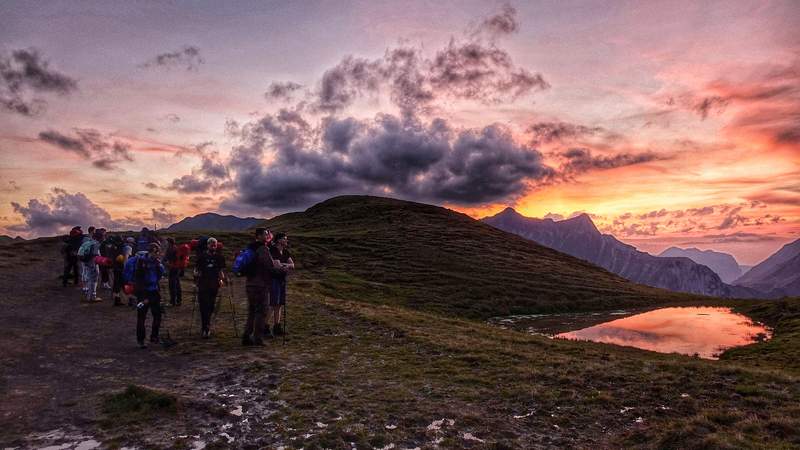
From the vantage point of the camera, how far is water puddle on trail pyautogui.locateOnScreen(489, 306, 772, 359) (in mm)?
34875

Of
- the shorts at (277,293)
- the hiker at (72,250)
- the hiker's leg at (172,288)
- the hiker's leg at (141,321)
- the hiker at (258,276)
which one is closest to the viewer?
the hiker's leg at (141,321)

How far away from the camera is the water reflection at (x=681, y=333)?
34125 mm

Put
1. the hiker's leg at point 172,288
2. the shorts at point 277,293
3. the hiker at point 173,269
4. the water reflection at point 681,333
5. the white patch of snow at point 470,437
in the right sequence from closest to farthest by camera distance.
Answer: the white patch of snow at point 470,437 < the shorts at point 277,293 < the hiker at point 173,269 < the hiker's leg at point 172,288 < the water reflection at point 681,333

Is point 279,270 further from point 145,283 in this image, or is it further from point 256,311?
point 145,283

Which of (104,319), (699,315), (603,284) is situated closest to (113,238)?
(104,319)

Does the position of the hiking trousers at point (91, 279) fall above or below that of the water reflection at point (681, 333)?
above

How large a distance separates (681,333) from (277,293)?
1476 inches

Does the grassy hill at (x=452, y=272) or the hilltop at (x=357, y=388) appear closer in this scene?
the hilltop at (x=357, y=388)

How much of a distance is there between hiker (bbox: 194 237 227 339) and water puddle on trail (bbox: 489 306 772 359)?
28.9 m

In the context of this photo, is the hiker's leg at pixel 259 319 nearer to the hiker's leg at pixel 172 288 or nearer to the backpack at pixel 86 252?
the hiker's leg at pixel 172 288

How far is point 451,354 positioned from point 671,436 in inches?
413

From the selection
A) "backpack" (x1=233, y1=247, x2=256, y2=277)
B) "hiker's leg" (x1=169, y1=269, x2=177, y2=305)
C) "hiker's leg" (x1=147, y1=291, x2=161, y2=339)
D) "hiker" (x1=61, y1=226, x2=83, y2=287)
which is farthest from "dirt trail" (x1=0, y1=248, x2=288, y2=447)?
"hiker" (x1=61, y1=226, x2=83, y2=287)

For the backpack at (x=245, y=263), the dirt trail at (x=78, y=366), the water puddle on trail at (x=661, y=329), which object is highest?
the backpack at (x=245, y=263)

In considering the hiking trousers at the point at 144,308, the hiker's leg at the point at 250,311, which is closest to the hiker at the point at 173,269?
the hiking trousers at the point at 144,308
